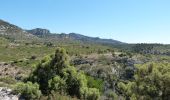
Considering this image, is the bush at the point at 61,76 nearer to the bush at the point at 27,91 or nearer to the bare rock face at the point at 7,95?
the bush at the point at 27,91

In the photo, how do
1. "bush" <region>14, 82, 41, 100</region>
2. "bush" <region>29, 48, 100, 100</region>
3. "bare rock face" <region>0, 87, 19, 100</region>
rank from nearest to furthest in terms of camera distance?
"bare rock face" <region>0, 87, 19, 100</region>, "bush" <region>14, 82, 41, 100</region>, "bush" <region>29, 48, 100, 100</region>

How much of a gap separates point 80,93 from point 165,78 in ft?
23.1

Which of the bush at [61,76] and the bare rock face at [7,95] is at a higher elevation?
the bush at [61,76]

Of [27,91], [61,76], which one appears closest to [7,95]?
[27,91]

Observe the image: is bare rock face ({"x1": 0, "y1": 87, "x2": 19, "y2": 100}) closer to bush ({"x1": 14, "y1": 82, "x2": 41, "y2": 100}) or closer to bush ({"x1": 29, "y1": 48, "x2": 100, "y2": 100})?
bush ({"x1": 14, "y1": 82, "x2": 41, "y2": 100})

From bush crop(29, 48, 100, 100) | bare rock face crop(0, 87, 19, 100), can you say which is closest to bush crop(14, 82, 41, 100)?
bare rock face crop(0, 87, 19, 100)

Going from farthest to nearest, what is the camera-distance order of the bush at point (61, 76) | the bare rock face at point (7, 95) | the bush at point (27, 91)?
1. the bush at point (61, 76)
2. the bush at point (27, 91)
3. the bare rock face at point (7, 95)

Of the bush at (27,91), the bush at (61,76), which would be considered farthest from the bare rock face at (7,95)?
the bush at (61,76)

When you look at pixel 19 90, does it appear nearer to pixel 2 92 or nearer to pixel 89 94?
pixel 2 92

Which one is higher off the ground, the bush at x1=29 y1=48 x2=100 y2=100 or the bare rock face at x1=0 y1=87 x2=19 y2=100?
the bush at x1=29 y1=48 x2=100 y2=100

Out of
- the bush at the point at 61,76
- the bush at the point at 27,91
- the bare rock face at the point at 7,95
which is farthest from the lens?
the bush at the point at 61,76

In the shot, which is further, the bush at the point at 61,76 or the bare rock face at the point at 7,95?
the bush at the point at 61,76

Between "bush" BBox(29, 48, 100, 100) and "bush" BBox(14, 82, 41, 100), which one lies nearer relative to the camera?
"bush" BBox(14, 82, 41, 100)

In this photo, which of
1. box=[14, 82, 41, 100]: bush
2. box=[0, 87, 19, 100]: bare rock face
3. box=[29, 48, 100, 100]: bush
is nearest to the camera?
box=[0, 87, 19, 100]: bare rock face
